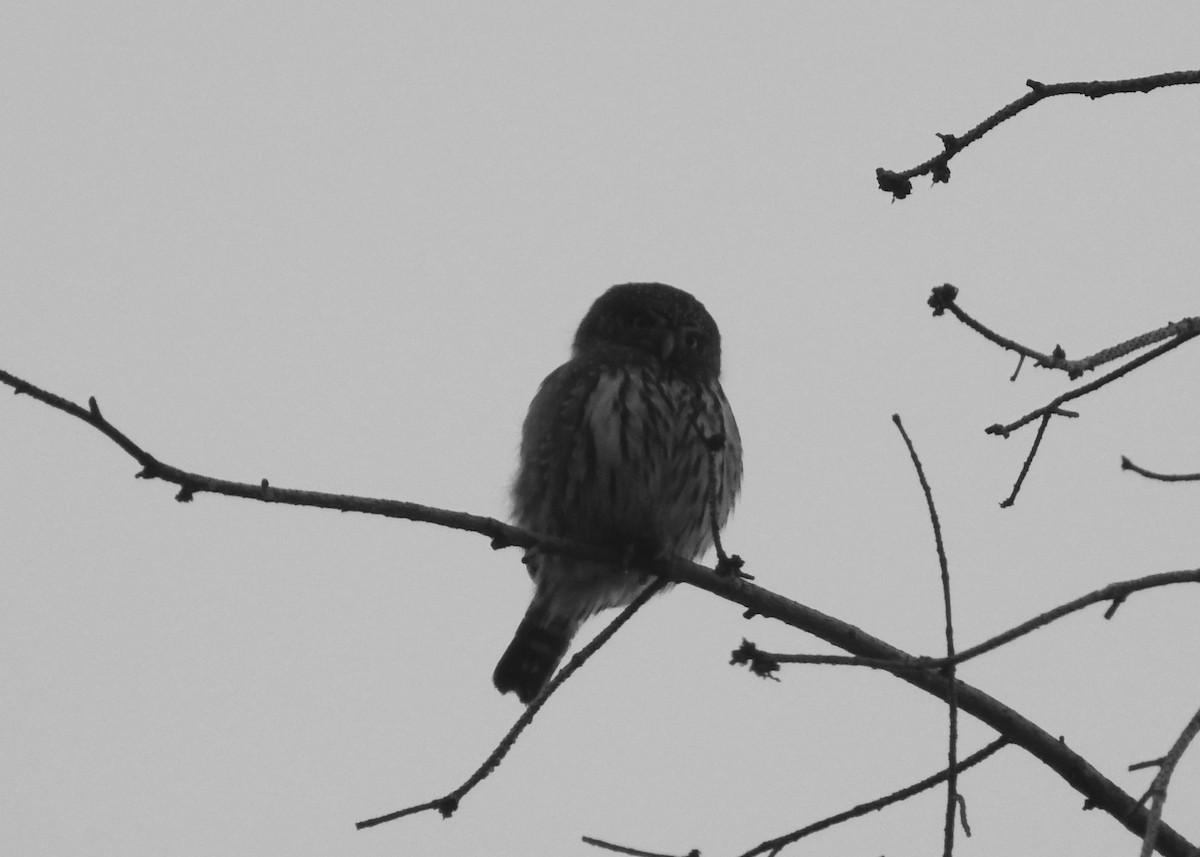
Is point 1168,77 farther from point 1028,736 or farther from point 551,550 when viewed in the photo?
point 551,550

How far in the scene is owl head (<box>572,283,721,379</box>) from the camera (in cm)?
671

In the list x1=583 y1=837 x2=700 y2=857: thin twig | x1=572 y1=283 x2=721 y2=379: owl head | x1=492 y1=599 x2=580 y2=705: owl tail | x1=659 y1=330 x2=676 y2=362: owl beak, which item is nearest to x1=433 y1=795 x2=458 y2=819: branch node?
x1=583 y1=837 x2=700 y2=857: thin twig

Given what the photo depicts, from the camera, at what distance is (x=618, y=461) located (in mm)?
5719

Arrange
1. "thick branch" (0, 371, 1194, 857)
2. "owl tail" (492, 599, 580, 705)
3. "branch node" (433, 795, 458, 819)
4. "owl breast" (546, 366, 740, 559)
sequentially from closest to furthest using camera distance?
"thick branch" (0, 371, 1194, 857) < "branch node" (433, 795, 458, 819) < "owl breast" (546, 366, 740, 559) < "owl tail" (492, 599, 580, 705)

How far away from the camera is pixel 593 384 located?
6.11 m

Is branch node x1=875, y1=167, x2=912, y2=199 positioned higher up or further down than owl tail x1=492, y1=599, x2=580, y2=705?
further down

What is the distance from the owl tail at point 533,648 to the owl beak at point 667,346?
128cm

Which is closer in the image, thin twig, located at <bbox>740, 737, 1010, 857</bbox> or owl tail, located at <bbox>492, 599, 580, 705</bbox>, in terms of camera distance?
thin twig, located at <bbox>740, 737, 1010, 857</bbox>

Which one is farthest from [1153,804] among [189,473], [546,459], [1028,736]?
[546,459]

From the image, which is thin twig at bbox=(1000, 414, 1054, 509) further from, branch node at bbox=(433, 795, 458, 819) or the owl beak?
the owl beak

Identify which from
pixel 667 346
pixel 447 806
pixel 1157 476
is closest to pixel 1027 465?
pixel 1157 476

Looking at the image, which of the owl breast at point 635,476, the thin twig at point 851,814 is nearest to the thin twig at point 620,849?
the thin twig at point 851,814

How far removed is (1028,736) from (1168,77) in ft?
5.52

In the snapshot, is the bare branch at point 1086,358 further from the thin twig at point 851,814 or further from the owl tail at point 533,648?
the owl tail at point 533,648
